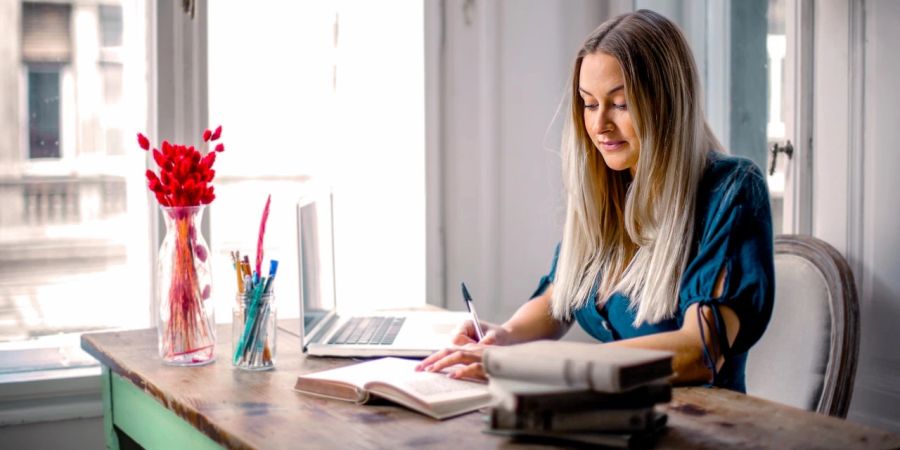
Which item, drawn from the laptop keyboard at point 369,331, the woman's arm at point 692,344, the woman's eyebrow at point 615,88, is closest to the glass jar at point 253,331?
the laptop keyboard at point 369,331

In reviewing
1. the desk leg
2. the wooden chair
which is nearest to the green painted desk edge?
the desk leg

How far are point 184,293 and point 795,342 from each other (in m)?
1.30

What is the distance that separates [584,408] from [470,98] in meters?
1.97

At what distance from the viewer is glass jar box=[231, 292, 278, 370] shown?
1.75 metres

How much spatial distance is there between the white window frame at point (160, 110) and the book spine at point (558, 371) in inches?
65.8

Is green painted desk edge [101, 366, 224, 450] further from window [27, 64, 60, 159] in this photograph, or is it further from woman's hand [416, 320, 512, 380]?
window [27, 64, 60, 159]

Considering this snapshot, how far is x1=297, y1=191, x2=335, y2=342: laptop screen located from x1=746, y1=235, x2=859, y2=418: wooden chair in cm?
98

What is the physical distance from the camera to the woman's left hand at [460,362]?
60.5 inches

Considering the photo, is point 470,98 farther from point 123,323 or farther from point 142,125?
point 123,323

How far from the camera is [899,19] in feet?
7.54

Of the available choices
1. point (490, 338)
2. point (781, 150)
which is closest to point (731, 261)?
point (490, 338)

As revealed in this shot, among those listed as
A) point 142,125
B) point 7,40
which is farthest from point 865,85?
point 7,40

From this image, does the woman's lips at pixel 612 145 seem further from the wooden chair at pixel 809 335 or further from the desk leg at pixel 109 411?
the desk leg at pixel 109 411

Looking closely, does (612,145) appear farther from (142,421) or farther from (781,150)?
(142,421)
